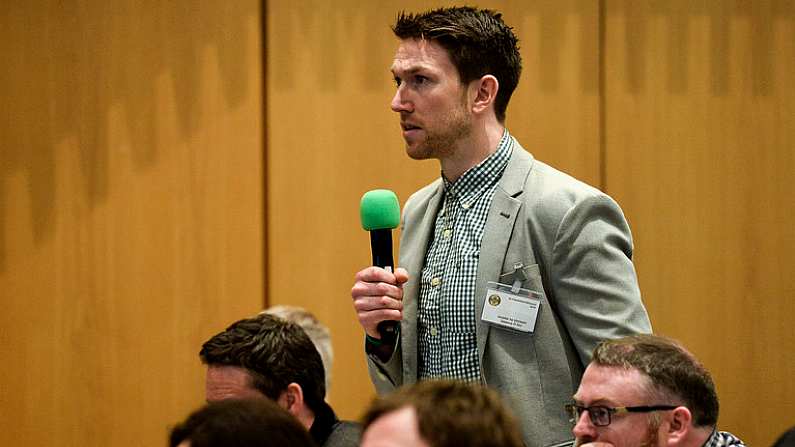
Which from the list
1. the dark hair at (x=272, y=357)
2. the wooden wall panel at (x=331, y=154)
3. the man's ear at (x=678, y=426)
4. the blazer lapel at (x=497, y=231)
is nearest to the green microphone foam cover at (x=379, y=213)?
the blazer lapel at (x=497, y=231)

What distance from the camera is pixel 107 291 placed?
388 centimetres

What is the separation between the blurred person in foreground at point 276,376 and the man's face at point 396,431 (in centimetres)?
117

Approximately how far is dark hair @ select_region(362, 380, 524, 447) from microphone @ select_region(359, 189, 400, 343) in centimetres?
101

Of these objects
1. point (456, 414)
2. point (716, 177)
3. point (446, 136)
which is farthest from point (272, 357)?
point (716, 177)

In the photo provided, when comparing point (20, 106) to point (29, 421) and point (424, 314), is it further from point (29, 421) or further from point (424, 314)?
point (424, 314)

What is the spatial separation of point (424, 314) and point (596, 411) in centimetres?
59

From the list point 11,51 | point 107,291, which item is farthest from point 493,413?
point 11,51

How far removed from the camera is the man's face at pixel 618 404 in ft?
6.79

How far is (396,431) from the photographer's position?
1.32 m

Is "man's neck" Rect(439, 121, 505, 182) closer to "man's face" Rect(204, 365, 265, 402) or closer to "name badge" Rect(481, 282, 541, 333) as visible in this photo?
"name badge" Rect(481, 282, 541, 333)

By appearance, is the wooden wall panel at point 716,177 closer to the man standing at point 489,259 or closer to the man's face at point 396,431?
the man standing at point 489,259

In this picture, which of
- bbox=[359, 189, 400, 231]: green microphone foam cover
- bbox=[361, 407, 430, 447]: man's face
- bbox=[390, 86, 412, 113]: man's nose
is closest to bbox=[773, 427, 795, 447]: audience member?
bbox=[361, 407, 430, 447]: man's face

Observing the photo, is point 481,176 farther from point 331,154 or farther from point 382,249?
point 331,154

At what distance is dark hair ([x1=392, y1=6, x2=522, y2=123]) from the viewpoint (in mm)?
2621
